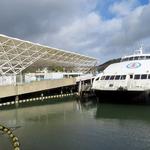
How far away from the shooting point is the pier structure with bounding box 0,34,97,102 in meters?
52.1

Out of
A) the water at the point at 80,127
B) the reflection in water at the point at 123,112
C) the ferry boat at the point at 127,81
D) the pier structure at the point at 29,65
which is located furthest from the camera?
the pier structure at the point at 29,65

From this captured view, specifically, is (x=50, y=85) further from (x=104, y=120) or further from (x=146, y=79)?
(x=104, y=120)

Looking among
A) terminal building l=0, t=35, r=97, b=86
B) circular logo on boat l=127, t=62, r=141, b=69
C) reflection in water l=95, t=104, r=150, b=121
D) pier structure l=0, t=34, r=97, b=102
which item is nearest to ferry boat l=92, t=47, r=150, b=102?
circular logo on boat l=127, t=62, r=141, b=69

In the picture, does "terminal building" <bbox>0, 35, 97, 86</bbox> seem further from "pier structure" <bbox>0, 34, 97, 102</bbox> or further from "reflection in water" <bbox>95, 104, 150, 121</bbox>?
"reflection in water" <bbox>95, 104, 150, 121</bbox>

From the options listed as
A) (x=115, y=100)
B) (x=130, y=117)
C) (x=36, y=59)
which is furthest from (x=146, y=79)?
(x=36, y=59)

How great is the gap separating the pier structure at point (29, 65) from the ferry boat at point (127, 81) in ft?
40.6

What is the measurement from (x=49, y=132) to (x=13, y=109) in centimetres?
1753

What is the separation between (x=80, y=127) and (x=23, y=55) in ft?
164

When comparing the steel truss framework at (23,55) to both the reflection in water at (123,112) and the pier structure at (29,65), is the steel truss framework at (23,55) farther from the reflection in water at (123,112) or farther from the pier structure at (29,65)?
the reflection in water at (123,112)

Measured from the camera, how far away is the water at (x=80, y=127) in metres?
23.8

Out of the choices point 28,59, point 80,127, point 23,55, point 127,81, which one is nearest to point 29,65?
point 28,59

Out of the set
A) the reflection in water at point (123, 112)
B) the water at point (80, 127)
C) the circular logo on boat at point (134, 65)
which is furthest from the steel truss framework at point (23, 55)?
the reflection in water at point (123, 112)

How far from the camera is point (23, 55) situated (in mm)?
78625

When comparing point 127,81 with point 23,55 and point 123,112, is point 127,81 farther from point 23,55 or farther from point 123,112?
point 23,55
